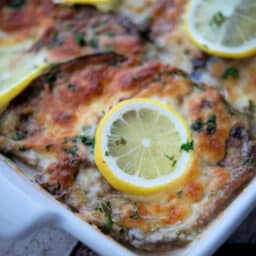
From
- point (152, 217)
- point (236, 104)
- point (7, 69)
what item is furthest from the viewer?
point (7, 69)

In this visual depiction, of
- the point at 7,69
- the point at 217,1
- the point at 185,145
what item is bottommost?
the point at 7,69

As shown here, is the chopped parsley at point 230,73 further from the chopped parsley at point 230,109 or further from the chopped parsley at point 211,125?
the chopped parsley at point 211,125

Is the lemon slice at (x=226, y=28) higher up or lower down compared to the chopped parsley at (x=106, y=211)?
higher up

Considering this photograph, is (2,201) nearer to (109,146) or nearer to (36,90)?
(109,146)

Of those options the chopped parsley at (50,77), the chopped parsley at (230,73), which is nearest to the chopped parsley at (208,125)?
the chopped parsley at (230,73)

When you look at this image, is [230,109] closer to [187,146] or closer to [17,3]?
[187,146]

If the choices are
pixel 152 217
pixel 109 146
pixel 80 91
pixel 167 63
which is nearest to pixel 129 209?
pixel 152 217

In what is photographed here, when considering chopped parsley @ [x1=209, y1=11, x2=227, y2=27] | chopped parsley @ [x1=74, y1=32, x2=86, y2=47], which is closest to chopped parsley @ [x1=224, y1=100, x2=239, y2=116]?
chopped parsley @ [x1=209, y1=11, x2=227, y2=27]
